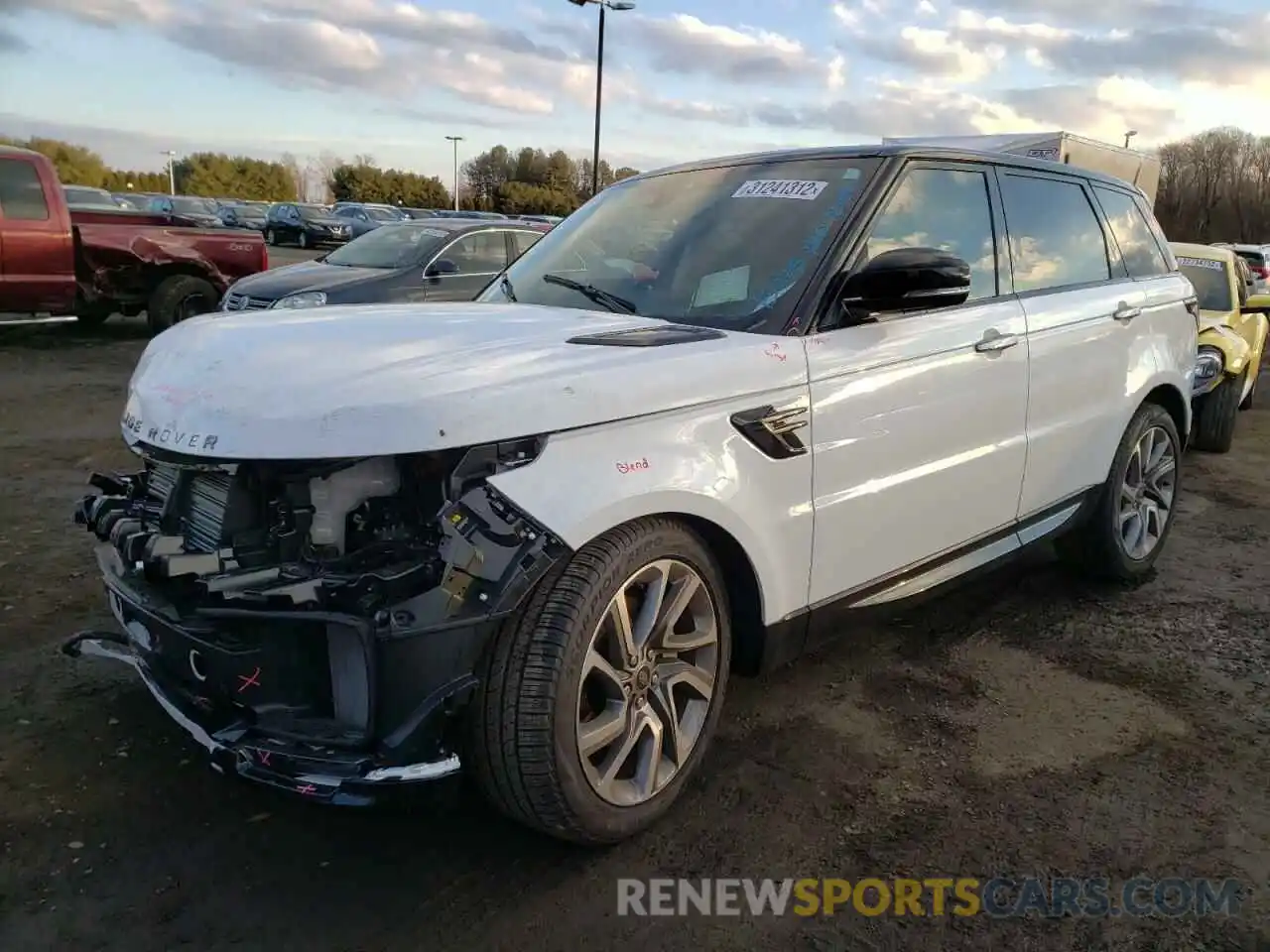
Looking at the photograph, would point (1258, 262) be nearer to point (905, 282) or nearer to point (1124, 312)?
point (1124, 312)

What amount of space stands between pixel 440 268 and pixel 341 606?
7777 mm

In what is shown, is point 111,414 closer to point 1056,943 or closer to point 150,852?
point 150,852

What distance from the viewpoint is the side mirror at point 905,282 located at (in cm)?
292

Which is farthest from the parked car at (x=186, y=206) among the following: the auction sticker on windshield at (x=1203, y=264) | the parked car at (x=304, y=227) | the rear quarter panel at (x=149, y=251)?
the auction sticker on windshield at (x=1203, y=264)

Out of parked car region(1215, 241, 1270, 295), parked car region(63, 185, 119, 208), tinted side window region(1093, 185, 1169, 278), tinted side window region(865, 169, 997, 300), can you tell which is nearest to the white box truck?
parked car region(1215, 241, 1270, 295)

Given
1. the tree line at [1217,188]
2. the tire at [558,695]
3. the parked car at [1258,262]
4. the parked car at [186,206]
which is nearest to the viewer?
the tire at [558,695]

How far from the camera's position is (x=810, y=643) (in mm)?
3123

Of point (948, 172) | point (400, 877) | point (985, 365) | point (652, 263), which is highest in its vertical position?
point (948, 172)

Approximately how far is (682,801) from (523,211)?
6605 cm

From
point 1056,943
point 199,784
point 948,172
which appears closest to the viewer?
point 1056,943

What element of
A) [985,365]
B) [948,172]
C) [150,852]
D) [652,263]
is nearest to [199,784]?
[150,852]

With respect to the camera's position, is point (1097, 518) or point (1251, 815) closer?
point (1251, 815)

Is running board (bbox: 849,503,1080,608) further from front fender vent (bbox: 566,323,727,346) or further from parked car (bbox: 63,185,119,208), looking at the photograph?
parked car (bbox: 63,185,119,208)

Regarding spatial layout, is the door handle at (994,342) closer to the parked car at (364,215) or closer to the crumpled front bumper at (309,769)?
the crumpled front bumper at (309,769)
